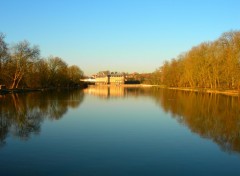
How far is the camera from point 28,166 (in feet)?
36.0

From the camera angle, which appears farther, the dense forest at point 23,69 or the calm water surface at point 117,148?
the dense forest at point 23,69

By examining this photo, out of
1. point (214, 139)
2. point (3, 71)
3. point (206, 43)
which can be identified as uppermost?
point (206, 43)

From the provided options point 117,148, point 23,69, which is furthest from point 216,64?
point 117,148

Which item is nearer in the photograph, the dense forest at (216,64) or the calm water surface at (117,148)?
the calm water surface at (117,148)

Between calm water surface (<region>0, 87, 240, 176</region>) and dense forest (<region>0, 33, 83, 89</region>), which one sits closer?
calm water surface (<region>0, 87, 240, 176</region>)

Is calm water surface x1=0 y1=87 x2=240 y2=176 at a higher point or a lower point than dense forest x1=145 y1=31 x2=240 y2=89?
lower

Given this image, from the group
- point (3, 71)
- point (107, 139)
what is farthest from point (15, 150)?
point (3, 71)

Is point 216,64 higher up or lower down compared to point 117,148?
higher up

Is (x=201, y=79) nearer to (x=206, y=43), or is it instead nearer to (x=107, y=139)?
(x=206, y=43)

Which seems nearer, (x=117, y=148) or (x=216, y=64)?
(x=117, y=148)

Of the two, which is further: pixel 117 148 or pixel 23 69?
pixel 23 69

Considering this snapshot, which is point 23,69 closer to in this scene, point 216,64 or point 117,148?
point 216,64

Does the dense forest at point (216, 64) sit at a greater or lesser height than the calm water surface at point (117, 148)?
greater

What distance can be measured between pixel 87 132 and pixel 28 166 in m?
7.54
